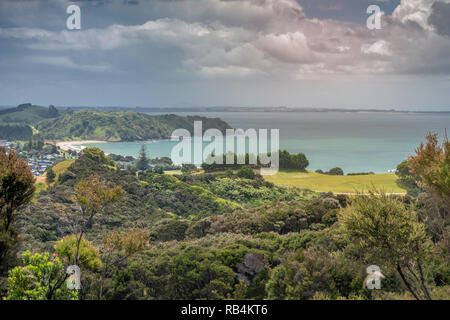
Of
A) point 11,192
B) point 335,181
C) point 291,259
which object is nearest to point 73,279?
point 11,192

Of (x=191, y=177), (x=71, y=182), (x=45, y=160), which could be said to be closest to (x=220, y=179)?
(x=191, y=177)

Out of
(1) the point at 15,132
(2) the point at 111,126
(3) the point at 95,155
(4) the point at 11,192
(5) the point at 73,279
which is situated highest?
(2) the point at 111,126

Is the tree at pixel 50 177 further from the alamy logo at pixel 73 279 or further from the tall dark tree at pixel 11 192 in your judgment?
the alamy logo at pixel 73 279

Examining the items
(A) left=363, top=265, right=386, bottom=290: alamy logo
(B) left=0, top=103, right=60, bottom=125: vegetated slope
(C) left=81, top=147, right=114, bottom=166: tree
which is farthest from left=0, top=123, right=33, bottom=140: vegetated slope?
(A) left=363, top=265, right=386, bottom=290: alamy logo

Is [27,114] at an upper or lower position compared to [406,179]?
upper

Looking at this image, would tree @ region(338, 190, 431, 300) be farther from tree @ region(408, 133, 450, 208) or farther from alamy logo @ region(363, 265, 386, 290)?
tree @ region(408, 133, 450, 208)

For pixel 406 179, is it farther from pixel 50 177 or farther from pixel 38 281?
pixel 50 177
